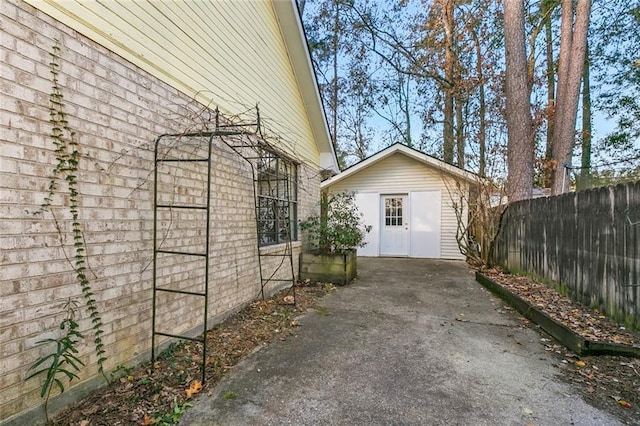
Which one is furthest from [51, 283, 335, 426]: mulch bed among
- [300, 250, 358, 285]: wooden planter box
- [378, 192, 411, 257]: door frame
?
[378, 192, 411, 257]: door frame

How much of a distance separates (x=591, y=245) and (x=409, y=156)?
6.42 metres

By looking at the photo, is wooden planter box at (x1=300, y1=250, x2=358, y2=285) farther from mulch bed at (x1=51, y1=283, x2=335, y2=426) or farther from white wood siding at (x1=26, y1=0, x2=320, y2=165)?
white wood siding at (x1=26, y1=0, x2=320, y2=165)

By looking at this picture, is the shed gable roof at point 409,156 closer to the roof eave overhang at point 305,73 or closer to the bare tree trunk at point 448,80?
the roof eave overhang at point 305,73

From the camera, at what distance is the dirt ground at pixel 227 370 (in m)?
2.27

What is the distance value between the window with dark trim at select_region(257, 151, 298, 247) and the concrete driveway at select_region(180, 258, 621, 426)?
1.78m

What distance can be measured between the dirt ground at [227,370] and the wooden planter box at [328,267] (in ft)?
7.33

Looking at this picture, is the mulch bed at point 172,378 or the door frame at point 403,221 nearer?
the mulch bed at point 172,378

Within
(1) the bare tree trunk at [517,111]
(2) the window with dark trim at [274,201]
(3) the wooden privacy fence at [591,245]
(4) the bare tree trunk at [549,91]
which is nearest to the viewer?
(3) the wooden privacy fence at [591,245]

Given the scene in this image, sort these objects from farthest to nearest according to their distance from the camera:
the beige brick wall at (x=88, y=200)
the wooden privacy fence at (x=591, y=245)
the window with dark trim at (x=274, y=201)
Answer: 1. the window with dark trim at (x=274, y=201)
2. the wooden privacy fence at (x=591, y=245)
3. the beige brick wall at (x=88, y=200)

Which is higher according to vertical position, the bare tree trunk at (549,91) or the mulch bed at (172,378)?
the bare tree trunk at (549,91)

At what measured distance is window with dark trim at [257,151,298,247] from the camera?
555 centimetres

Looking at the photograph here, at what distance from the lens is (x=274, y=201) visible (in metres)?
5.87

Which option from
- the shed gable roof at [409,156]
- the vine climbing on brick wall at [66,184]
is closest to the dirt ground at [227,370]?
the vine climbing on brick wall at [66,184]

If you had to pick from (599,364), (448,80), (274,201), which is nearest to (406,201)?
(274,201)
